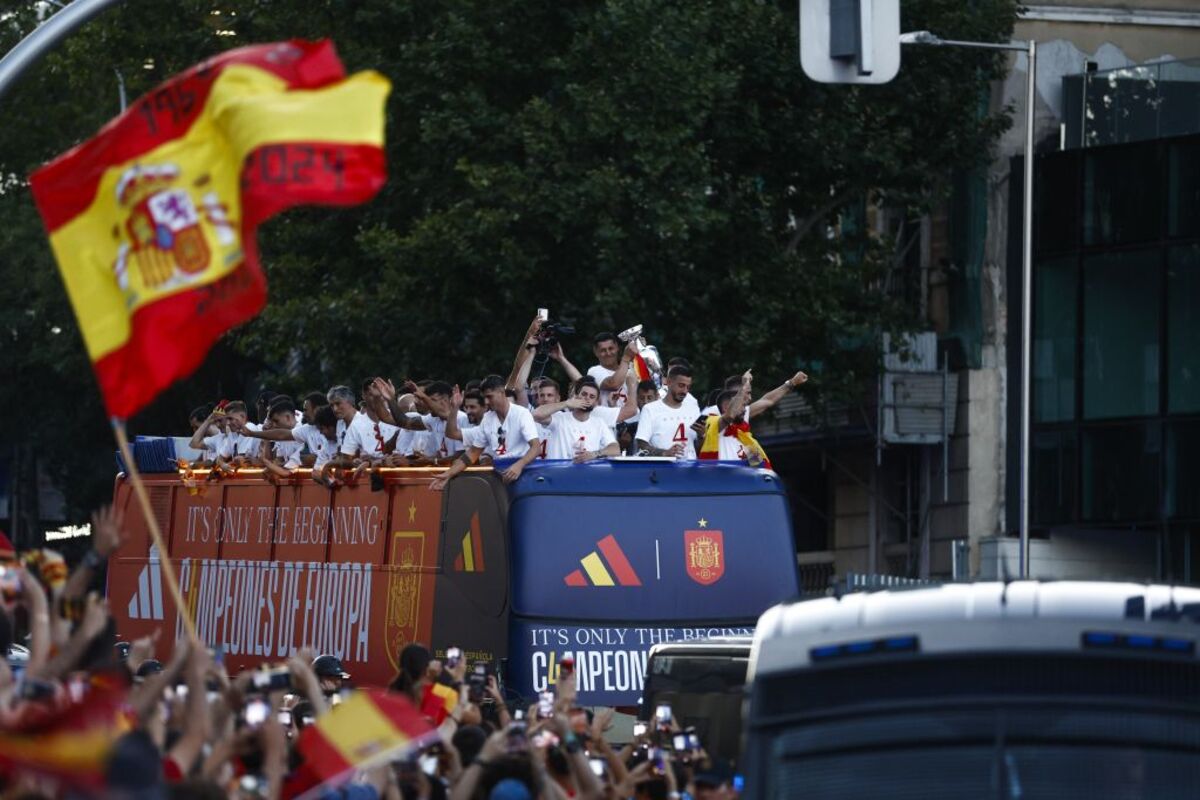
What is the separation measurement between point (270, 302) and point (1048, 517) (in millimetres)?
10519

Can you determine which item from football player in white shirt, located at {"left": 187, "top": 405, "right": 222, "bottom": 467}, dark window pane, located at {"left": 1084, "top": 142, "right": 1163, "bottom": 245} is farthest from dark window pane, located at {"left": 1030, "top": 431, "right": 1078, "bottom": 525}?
football player in white shirt, located at {"left": 187, "top": 405, "right": 222, "bottom": 467}

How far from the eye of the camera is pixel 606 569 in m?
18.3

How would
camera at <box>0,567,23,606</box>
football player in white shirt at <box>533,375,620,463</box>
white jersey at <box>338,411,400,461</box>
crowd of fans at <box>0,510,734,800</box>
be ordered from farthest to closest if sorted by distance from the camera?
white jersey at <box>338,411,400,461</box> < football player in white shirt at <box>533,375,620,463</box> < camera at <box>0,567,23,606</box> < crowd of fans at <box>0,510,734,800</box>

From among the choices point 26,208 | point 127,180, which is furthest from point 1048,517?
point 127,180

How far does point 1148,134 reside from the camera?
33.3 m

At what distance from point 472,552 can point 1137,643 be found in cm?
1148

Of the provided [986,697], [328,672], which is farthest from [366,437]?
[986,697]

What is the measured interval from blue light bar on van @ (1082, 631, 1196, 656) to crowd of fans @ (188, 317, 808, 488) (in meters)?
10.8

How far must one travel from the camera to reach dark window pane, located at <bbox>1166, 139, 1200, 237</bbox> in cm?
3275

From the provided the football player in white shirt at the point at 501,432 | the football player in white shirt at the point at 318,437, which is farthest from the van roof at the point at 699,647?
the football player in white shirt at the point at 318,437

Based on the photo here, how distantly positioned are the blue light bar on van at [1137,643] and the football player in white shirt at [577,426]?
1119cm

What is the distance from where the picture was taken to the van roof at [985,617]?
7609mm

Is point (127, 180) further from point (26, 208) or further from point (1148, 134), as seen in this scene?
point (26, 208)

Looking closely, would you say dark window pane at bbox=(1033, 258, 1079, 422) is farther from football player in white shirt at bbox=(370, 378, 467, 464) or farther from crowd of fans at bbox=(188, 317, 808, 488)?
football player in white shirt at bbox=(370, 378, 467, 464)
